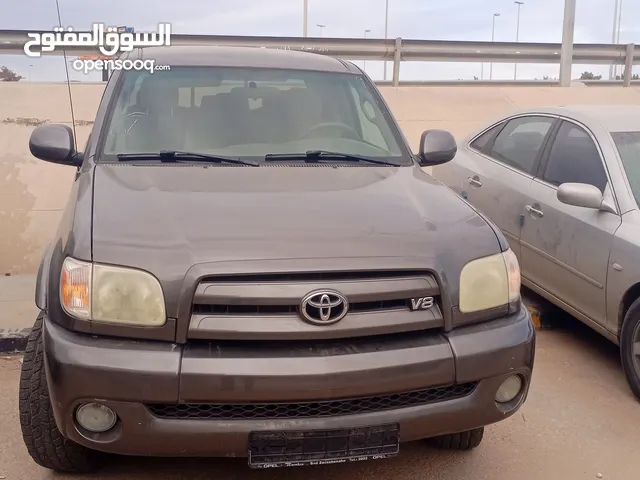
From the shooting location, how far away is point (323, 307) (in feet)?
7.66

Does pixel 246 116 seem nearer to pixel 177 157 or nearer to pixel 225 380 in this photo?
pixel 177 157

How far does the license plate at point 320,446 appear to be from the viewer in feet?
7.64

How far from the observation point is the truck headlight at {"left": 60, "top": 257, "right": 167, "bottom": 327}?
231cm

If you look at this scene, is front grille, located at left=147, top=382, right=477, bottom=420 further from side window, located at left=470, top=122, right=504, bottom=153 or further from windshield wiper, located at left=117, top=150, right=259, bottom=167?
side window, located at left=470, top=122, right=504, bottom=153

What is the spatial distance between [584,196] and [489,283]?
1.79 meters

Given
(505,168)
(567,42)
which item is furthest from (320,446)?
(567,42)

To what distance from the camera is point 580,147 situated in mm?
4656

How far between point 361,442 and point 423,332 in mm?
453

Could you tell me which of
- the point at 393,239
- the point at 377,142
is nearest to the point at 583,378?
the point at 377,142

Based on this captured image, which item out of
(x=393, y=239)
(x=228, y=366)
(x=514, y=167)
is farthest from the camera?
(x=514, y=167)

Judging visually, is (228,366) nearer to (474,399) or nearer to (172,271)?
(172,271)

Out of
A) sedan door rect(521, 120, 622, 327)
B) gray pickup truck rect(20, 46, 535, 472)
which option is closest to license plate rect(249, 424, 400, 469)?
gray pickup truck rect(20, 46, 535, 472)

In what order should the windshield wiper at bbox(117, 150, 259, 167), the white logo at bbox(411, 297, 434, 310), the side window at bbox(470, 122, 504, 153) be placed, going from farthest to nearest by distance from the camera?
1. the side window at bbox(470, 122, 504, 153)
2. the windshield wiper at bbox(117, 150, 259, 167)
3. the white logo at bbox(411, 297, 434, 310)

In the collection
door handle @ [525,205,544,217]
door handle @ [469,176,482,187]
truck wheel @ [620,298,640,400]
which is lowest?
truck wheel @ [620,298,640,400]
